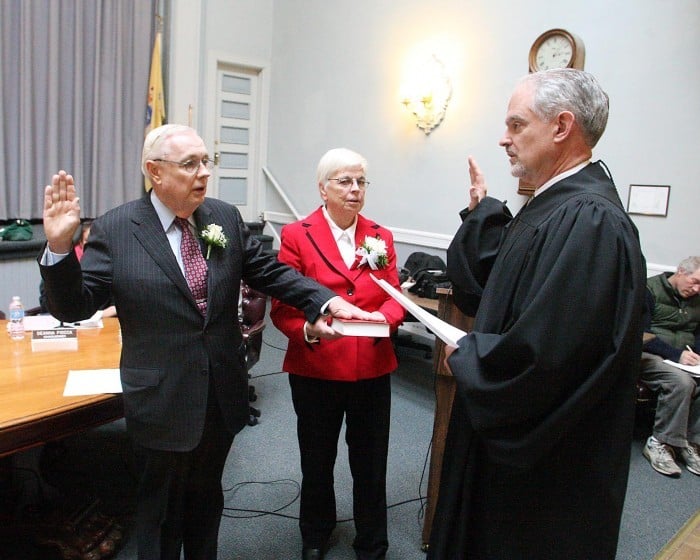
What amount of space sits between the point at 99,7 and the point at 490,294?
5802 mm

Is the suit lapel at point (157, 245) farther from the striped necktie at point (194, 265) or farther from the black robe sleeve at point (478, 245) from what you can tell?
the black robe sleeve at point (478, 245)

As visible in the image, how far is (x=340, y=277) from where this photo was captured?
2055 millimetres

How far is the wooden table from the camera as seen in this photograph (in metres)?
1.74

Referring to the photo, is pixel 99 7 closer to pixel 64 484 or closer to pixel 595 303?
pixel 64 484

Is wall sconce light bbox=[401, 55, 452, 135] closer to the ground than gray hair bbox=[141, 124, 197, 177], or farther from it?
farther from it

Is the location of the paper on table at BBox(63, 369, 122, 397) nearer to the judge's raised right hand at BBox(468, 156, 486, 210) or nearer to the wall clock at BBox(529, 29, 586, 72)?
the judge's raised right hand at BBox(468, 156, 486, 210)

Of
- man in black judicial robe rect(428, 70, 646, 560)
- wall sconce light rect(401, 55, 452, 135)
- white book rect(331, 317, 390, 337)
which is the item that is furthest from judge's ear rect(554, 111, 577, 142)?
wall sconce light rect(401, 55, 452, 135)

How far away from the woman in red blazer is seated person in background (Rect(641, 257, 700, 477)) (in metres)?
1.98

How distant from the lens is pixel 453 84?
201 inches

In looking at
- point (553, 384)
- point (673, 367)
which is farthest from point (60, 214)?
point (673, 367)

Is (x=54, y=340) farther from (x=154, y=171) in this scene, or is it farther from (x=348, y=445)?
(x=348, y=445)

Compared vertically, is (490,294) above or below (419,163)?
below

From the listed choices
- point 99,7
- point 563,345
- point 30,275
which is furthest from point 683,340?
point 99,7

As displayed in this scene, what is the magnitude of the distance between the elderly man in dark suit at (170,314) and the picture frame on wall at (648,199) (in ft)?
9.72
